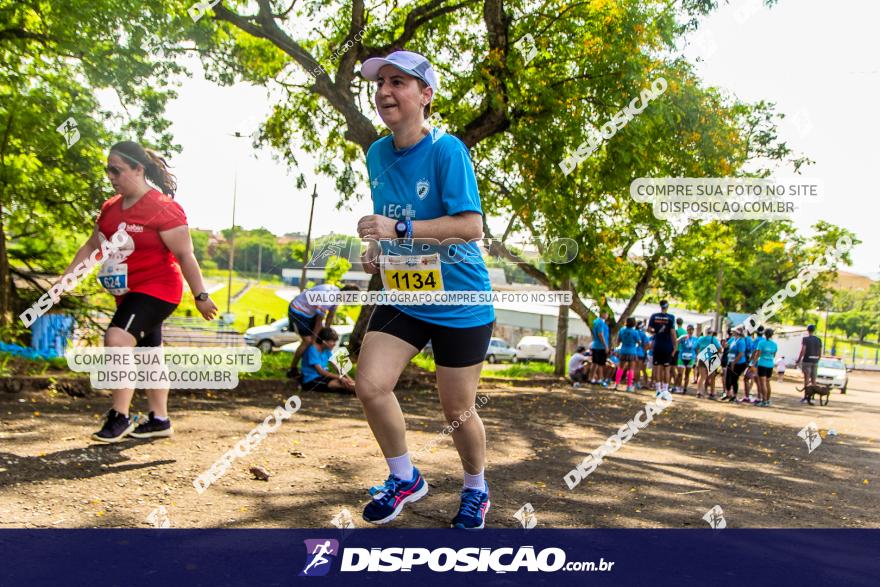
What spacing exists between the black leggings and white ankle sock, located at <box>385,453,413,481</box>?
48.3 feet

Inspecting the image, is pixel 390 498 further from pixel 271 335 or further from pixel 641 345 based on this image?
pixel 641 345

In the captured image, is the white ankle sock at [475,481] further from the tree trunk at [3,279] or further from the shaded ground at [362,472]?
the tree trunk at [3,279]

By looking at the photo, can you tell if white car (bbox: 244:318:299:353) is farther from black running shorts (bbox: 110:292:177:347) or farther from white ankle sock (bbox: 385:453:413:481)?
white ankle sock (bbox: 385:453:413:481)

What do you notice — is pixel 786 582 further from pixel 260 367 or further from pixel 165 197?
pixel 260 367

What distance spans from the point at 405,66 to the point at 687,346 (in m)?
17.2

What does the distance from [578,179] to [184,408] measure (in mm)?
9012

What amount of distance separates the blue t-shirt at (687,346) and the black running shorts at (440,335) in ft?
54.2

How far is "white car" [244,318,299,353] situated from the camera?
14.5 m

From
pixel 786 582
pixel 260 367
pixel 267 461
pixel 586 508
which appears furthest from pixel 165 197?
pixel 260 367

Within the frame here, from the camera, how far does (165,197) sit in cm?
529

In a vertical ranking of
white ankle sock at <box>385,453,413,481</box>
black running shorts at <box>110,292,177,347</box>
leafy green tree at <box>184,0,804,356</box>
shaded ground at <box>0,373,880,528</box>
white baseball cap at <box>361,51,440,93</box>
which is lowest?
shaded ground at <box>0,373,880,528</box>

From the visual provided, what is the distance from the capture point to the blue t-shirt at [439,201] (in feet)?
10.8

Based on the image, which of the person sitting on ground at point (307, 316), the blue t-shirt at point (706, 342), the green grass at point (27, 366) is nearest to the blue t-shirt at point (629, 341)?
the blue t-shirt at point (706, 342)

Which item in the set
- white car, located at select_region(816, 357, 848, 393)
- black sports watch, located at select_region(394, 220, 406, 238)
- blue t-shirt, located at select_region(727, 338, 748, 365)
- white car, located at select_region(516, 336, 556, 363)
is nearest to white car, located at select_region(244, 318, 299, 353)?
blue t-shirt, located at select_region(727, 338, 748, 365)
